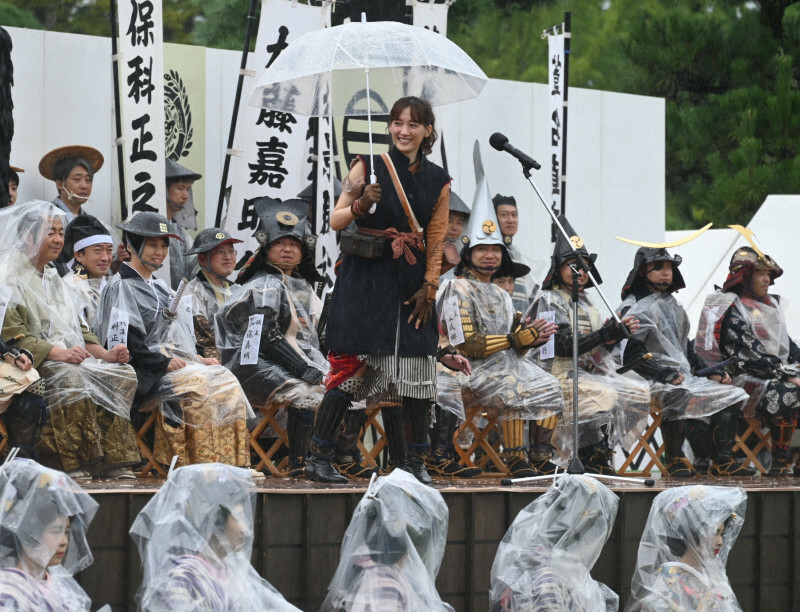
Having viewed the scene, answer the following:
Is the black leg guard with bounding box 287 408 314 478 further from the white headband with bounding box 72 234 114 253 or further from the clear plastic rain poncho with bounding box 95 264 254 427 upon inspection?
the white headband with bounding box 72 234 114 253

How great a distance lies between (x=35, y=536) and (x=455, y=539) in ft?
7.39

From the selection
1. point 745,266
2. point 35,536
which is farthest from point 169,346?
point 745,266

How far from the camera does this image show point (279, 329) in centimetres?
770

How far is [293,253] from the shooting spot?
7.97 metres

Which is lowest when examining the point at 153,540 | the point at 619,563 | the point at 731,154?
the point at 619,563

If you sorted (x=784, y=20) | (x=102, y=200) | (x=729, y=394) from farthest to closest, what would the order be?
(x=784, y=20) < (x=102, y=200) < (x=729, y=394)

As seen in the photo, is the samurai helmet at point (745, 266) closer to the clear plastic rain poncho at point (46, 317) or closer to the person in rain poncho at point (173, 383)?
the person in rain poncho at point (173, 383)

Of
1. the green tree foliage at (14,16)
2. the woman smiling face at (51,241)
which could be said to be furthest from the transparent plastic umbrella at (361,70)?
the green tree foliage at (14,16)

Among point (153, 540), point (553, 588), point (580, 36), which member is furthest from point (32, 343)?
point (580, 36)

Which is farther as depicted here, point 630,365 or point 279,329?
point 630,365

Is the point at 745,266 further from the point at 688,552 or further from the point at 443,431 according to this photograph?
the point at 688,552

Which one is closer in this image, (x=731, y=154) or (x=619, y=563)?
(x=619, y=563)

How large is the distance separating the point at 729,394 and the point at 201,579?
16.7 ft

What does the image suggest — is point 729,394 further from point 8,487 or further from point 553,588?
point 8,487
